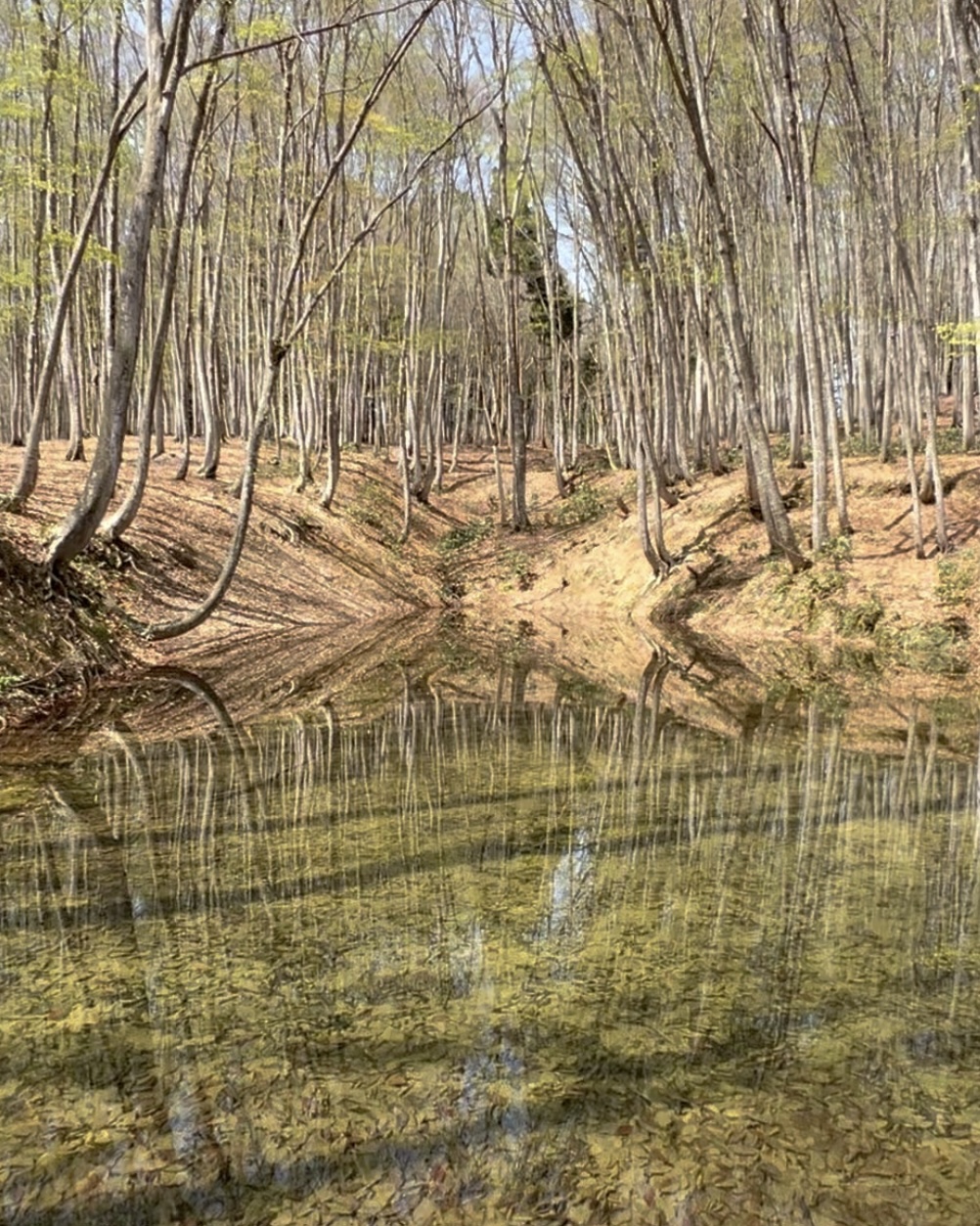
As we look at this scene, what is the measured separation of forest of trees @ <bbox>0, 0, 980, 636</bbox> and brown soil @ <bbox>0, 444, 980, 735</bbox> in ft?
2.04

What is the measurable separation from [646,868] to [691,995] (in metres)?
1.35

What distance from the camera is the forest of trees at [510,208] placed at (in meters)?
11.0

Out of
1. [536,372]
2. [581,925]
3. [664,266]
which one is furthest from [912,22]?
[536,372]

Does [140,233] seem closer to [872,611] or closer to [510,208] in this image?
[872,611]

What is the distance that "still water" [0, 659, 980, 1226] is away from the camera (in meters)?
2.40

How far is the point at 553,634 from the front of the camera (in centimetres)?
1582

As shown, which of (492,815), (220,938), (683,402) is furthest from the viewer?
(683,402)

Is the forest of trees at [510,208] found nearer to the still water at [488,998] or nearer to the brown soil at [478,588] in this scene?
the brown soil at [478,588]

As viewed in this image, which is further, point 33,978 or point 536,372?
point 536,372

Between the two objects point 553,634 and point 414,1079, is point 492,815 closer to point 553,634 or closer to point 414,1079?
point 414,1079

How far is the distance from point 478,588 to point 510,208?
996 cm

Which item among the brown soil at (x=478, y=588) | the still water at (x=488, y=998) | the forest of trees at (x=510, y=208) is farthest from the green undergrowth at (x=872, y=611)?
the still water at (x=488, y=998)

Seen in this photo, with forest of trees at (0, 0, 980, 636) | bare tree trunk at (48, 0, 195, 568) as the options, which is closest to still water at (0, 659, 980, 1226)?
bare tree trunk at (48, 0, 195, 568)

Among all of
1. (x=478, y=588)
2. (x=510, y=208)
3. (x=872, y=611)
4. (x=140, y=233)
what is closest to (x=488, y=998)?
(x=140, y=233)
